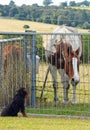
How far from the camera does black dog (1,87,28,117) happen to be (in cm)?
1448

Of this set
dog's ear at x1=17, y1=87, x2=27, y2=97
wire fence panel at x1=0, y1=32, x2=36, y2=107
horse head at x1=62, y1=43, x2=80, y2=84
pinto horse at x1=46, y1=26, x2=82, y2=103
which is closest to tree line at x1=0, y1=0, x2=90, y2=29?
pinto horse at x1=46, y1=26, x2=82, y2=103

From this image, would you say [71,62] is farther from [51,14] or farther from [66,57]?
[51,14]

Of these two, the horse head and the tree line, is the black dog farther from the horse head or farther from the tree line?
the tree line

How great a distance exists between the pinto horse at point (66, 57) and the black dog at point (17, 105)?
64.7 inches

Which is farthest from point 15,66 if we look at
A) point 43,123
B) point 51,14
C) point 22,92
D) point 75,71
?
point 51,14

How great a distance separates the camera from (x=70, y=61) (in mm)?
16344

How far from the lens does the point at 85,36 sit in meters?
15.7

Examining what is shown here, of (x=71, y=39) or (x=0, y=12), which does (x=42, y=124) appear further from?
(x=0, y=12)

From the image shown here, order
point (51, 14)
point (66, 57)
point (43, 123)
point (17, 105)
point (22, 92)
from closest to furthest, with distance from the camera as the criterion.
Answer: point (43, 123), point (17, 105), point (22, 92), point (66, 57), point (51, 14)

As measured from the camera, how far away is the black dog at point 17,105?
14.5 m

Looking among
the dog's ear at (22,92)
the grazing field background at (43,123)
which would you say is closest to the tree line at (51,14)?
the dog's ear at (22,92)

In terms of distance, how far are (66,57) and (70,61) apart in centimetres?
25

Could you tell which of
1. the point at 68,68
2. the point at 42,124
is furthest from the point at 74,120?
the point at 68,68

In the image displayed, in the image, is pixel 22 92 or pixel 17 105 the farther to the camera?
pixel 22 92
